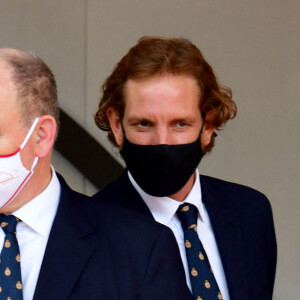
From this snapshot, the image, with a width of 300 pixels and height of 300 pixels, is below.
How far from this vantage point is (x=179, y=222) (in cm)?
272

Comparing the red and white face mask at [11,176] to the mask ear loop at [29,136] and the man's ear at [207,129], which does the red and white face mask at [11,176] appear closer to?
the mask ear loop at [29,136]

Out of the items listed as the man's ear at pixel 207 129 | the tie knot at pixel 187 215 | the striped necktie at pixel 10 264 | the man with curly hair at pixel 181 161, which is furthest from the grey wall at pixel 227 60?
the striped necktie at pixel 10 264

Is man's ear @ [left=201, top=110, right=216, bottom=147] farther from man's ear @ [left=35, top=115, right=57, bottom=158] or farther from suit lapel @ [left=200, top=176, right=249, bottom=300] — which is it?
man's ear @ [left=35, top=115, right=57, bottom=158]

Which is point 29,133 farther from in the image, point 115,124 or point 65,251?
point 115,124

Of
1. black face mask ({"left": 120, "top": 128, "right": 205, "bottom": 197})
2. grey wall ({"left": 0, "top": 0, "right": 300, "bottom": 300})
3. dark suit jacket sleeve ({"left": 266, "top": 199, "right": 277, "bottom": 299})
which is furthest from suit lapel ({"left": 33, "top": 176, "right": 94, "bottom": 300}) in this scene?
grey wall ({"left": 0, "top": 0, "right": 300, "bottom": 300})

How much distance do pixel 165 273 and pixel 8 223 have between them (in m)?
0.41

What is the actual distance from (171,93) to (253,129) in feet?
6.96

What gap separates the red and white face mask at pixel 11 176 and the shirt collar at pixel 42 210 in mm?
57

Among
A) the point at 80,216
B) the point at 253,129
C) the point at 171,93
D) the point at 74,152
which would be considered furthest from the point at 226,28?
the point at 80,216

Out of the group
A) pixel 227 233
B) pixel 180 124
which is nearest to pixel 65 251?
pixel 180 124

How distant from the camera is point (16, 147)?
→ 220 centimetres

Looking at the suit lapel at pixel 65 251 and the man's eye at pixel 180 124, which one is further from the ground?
the man's eye at pixel 180 124

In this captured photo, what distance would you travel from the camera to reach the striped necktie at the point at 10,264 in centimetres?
216

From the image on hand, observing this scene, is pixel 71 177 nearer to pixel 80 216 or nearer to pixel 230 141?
pixel 230 141
